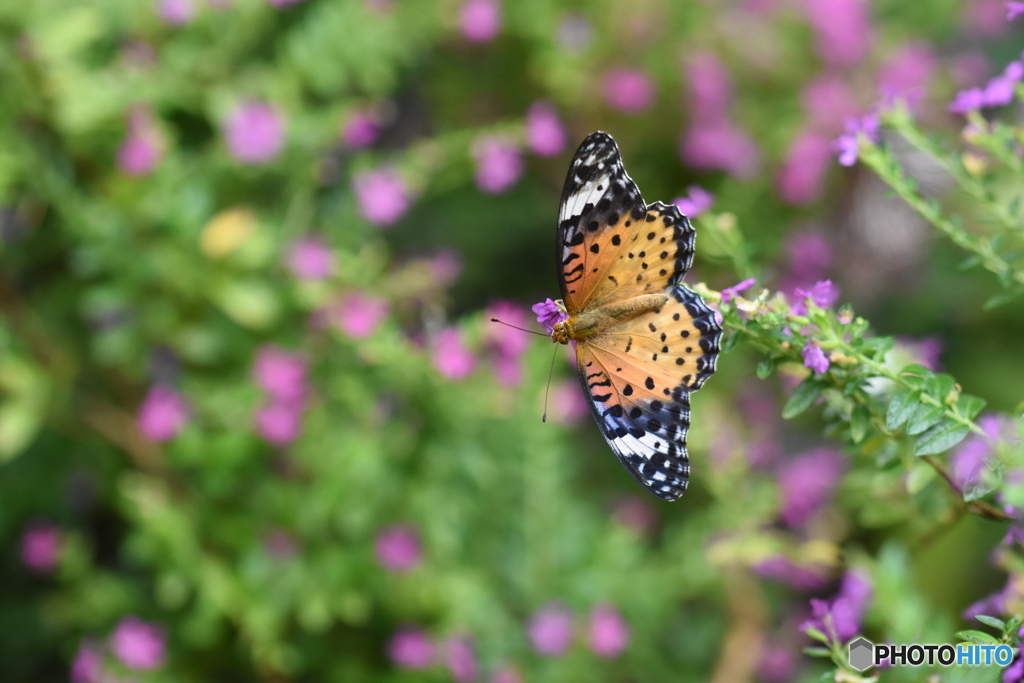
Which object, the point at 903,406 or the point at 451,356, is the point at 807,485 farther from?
the point at 903,406

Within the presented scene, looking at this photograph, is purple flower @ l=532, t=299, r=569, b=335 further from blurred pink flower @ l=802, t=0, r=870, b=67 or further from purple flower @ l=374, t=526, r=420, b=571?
blurred pink flower @ l=802, t=0, r=870, b=67

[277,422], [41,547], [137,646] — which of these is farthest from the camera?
[41,547]

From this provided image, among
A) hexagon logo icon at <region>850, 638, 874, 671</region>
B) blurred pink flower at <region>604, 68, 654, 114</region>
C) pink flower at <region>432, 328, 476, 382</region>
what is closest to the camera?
hexagon logo icon at <region>850, 638, 874, 671</region>

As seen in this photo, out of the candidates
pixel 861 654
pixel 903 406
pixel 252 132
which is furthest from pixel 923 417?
pixel 252 132

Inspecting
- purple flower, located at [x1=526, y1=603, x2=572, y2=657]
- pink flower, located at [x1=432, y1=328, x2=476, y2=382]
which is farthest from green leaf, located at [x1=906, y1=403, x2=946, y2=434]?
purple flower, located at [x1=526, y1=603, x2=572, y2=657]

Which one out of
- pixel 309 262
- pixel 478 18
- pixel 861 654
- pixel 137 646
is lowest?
pixel 137 646

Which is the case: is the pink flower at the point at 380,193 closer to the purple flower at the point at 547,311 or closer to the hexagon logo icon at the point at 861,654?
the purple flower at the point at 547,311
